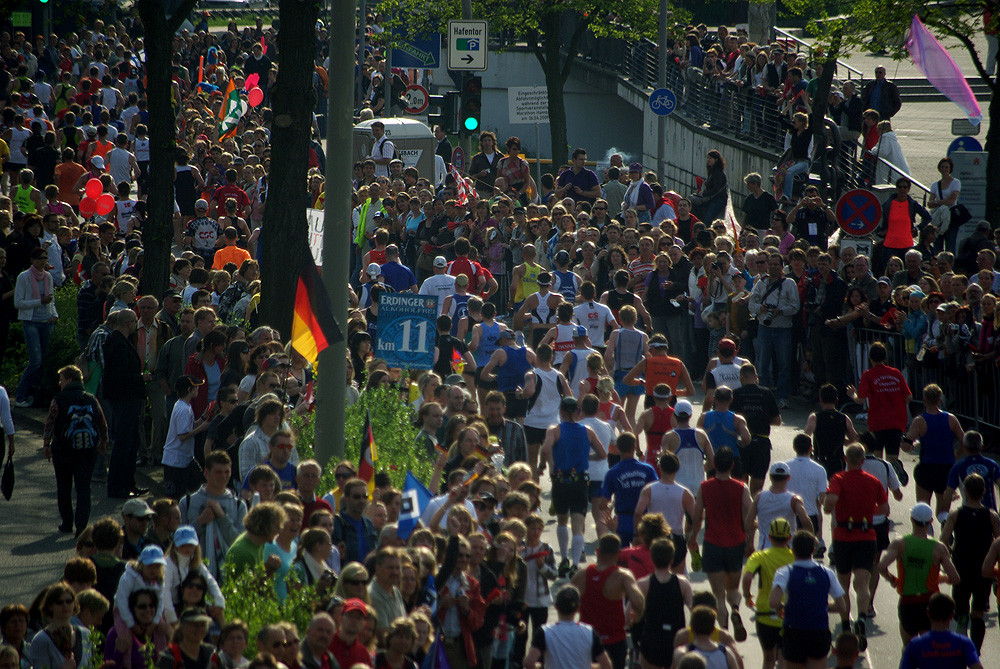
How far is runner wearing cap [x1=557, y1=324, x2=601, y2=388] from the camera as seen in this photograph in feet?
48.1

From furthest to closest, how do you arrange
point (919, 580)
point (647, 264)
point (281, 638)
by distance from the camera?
point (647, 264)
point (919, 580)
point (281, 638)

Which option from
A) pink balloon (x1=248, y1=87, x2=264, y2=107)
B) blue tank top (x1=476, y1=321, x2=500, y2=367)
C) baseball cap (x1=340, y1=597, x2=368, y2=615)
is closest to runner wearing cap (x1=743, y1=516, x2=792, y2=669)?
baseball cap (x1=340, y1=597, x2=368, y2=615)

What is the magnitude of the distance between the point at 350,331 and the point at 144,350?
224 cm

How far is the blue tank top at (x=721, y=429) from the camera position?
12.7 meters

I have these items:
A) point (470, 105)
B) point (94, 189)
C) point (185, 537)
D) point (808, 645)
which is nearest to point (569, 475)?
point (808, 645)

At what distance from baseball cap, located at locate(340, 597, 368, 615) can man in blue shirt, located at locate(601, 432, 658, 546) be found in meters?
4.16

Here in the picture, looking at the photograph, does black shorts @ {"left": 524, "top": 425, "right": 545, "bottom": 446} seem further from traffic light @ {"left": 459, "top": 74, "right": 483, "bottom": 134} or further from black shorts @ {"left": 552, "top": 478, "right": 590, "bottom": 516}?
traffic light @ {"left": 459, "top": 74, "right": 483, "bottom": 134}

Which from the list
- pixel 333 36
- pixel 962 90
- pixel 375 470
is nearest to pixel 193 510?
pixel 375 470

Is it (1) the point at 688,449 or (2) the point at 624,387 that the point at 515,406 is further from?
(1) the point at 688,449

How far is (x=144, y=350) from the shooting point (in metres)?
14.2

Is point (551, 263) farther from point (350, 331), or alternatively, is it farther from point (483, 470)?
point (483, 470)

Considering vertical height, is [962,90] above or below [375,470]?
above

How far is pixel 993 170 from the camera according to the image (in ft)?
66.5

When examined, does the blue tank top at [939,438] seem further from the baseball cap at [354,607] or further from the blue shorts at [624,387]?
the baseball cap at [354,607]
